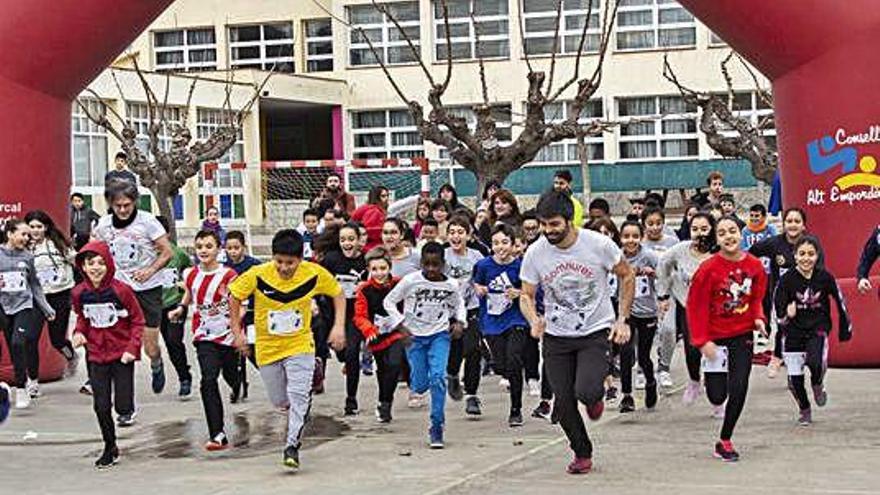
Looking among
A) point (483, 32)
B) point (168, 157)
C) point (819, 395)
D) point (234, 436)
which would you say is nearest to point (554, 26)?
point (483, 32)

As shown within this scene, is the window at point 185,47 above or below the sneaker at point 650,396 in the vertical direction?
above

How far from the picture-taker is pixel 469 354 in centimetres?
1141

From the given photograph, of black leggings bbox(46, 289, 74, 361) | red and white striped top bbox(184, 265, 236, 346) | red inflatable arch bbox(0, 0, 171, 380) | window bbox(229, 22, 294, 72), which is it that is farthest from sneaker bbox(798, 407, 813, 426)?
window bbox(229, 22, 294, 72)

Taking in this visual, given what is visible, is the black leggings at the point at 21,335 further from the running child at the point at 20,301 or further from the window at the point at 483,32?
the window at the point at 483,32

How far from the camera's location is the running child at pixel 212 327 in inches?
392

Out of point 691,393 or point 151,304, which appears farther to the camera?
point 151,304

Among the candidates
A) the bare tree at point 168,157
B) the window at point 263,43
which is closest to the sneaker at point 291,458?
the bare tree at point 168,157

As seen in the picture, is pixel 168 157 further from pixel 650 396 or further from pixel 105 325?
pixel 105 325

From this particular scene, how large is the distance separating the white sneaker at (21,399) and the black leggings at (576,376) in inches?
197

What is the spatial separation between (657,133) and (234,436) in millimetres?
32148

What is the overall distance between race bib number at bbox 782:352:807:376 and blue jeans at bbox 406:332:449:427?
88.3 inches

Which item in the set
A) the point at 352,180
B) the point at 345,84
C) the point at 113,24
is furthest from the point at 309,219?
the point at 345,84

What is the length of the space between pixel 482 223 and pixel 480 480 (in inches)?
219

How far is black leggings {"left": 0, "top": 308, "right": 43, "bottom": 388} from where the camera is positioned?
→ 11992mm
